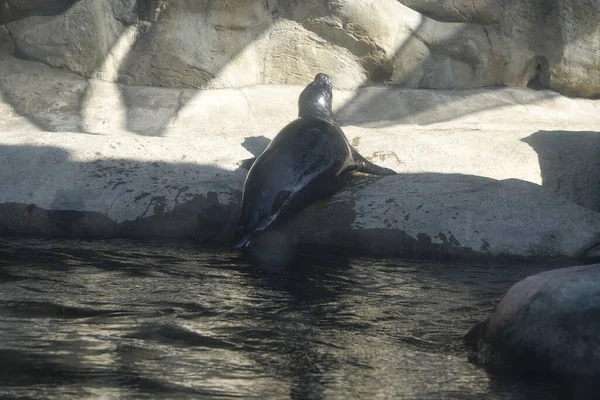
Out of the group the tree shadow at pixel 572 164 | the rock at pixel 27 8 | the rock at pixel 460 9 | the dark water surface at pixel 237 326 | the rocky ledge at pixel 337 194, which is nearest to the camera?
the dark water surface at pixel 237 326

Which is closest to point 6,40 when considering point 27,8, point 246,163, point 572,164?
point 27,8

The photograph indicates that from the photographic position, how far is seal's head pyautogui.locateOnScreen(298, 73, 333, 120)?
909 centimetres

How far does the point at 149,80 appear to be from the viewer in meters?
10.8

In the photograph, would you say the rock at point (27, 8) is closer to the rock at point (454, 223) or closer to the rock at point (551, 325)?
the rock at point (454, 223)

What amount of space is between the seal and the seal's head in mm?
1261

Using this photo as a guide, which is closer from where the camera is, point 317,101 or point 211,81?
point 317,101

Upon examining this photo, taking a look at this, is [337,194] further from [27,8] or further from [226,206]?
[27,8]

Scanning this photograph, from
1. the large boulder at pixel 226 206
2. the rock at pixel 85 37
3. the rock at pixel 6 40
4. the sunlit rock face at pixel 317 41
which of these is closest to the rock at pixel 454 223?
the large boulder at pixel 226 206

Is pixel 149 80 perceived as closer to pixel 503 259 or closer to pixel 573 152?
pixel 573 152

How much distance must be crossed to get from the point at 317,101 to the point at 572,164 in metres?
2.70

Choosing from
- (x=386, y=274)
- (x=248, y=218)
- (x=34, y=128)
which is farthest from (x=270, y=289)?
(x=34, y=128)

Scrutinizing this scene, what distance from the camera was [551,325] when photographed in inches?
137

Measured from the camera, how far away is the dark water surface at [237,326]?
10.6ft

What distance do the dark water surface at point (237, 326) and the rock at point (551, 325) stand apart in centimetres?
12
